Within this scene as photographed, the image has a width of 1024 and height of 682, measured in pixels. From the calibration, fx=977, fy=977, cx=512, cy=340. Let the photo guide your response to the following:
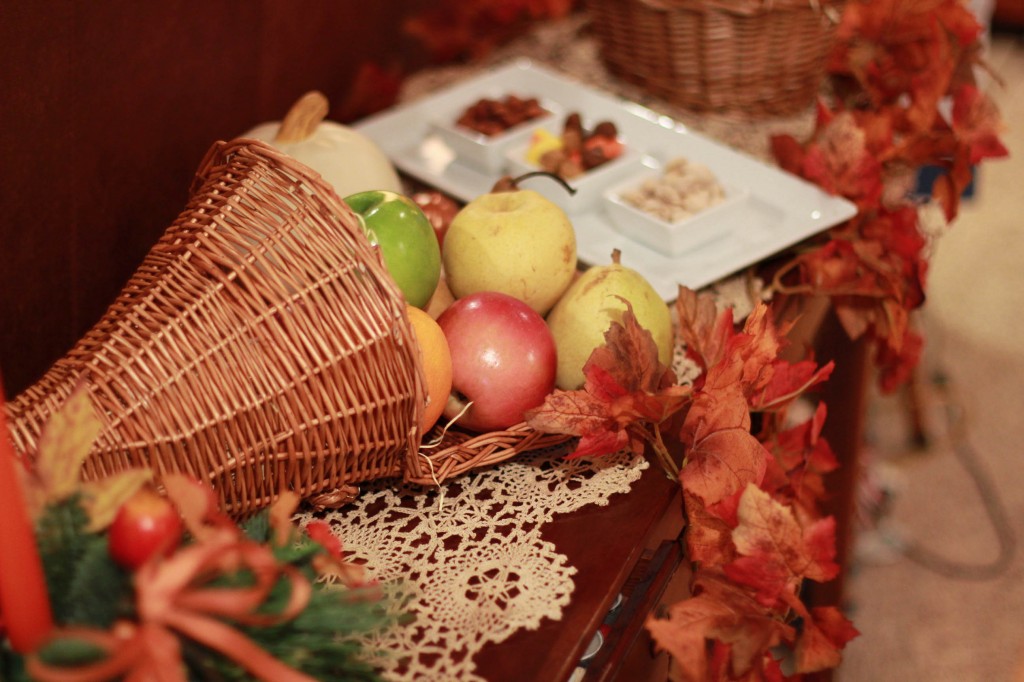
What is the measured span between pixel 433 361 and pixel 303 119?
1.13 ft

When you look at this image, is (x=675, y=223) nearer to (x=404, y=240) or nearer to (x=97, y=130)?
(x=404, y=240)

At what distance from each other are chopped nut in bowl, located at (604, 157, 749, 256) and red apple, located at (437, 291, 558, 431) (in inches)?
11.3

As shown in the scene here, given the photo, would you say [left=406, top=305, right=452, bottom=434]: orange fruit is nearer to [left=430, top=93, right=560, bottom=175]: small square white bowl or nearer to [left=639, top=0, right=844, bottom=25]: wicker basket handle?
[left=430, top=93, right=560, bottom=175]: small square white bowl

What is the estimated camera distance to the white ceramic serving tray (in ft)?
3.16

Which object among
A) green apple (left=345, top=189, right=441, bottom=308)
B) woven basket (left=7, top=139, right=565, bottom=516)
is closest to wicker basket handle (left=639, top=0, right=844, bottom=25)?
green apple (left=345, top=189, right=441, bottom=308)

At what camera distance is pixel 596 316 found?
761 millimetres

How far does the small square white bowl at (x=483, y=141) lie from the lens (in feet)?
3.57

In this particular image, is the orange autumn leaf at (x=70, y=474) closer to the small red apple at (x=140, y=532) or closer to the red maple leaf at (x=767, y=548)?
the small red apple at (x=140, y=532)

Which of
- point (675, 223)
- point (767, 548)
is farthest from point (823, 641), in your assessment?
point (675, 223)

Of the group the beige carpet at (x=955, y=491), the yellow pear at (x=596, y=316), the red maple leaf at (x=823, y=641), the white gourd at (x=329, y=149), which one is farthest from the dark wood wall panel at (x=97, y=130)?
the beige carpet at (x=955, y=491)

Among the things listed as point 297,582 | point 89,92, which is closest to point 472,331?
point 297,582

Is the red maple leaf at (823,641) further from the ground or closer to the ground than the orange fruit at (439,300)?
closer to the ground

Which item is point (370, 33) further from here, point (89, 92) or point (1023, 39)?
point (1023, 39)

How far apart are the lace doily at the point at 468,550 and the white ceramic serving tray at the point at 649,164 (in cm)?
25
